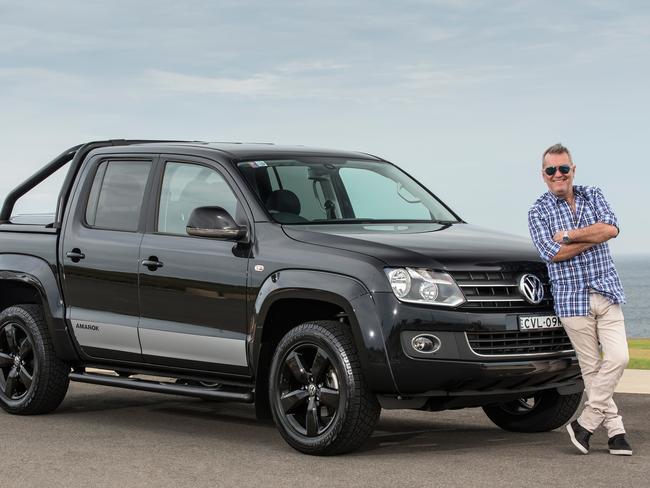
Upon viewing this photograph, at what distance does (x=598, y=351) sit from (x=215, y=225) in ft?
8.60

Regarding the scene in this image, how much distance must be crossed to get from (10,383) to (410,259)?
4.29 meters

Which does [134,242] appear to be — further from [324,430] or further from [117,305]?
[324,430]

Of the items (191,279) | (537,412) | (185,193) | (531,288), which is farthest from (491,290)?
(185,193)

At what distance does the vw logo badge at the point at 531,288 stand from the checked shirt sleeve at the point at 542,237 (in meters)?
0.15

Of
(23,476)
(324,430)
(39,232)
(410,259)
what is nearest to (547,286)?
(410,259)

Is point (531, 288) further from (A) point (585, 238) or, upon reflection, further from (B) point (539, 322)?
(A) point (585, 238)

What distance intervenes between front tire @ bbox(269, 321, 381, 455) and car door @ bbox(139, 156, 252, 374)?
1.48ft

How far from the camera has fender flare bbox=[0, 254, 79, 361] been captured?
34.7ft

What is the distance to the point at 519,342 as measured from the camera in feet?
27.7

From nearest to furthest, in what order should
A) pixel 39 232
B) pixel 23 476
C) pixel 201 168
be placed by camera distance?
pixel 23 476
pixel 201 168
pixel 39 232

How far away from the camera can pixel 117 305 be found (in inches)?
392

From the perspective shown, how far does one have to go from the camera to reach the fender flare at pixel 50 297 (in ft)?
34.7

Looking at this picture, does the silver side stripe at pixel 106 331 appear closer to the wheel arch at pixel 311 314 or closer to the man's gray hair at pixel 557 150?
the wheel arch at pixel 311 314

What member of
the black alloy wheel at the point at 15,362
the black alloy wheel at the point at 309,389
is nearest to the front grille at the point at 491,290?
the black alloy wheel at the point at 309,389
